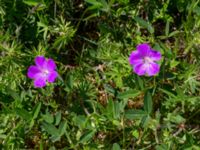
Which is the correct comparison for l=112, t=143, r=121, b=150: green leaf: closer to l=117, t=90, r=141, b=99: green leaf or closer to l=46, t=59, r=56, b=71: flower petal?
l=117, t=90, r=141, b=99: green leaf

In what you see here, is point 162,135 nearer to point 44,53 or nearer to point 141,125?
point 141,125

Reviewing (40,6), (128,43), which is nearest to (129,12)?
(128,43)

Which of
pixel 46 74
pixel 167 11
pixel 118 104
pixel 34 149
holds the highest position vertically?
pixel 167 11

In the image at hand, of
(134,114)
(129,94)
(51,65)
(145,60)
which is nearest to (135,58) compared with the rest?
(145,60)

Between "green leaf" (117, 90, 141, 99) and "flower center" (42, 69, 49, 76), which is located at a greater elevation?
"flower center" (42, 69, 49, 76)

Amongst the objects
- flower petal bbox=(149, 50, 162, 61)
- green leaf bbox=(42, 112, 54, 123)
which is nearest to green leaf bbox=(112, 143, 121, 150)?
green leaf bbox=(42, 112, 54, 123)

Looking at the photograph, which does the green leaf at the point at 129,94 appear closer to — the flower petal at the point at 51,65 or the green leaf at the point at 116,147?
the green leaf at the point at 116,147

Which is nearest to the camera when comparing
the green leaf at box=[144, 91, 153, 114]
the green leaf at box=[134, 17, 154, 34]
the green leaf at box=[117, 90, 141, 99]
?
the green leaf at box=[144, 91, 153, 114]

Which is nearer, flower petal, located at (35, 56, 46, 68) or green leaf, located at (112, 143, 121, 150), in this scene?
green leaf, located at (112, 143, 121, 150)
